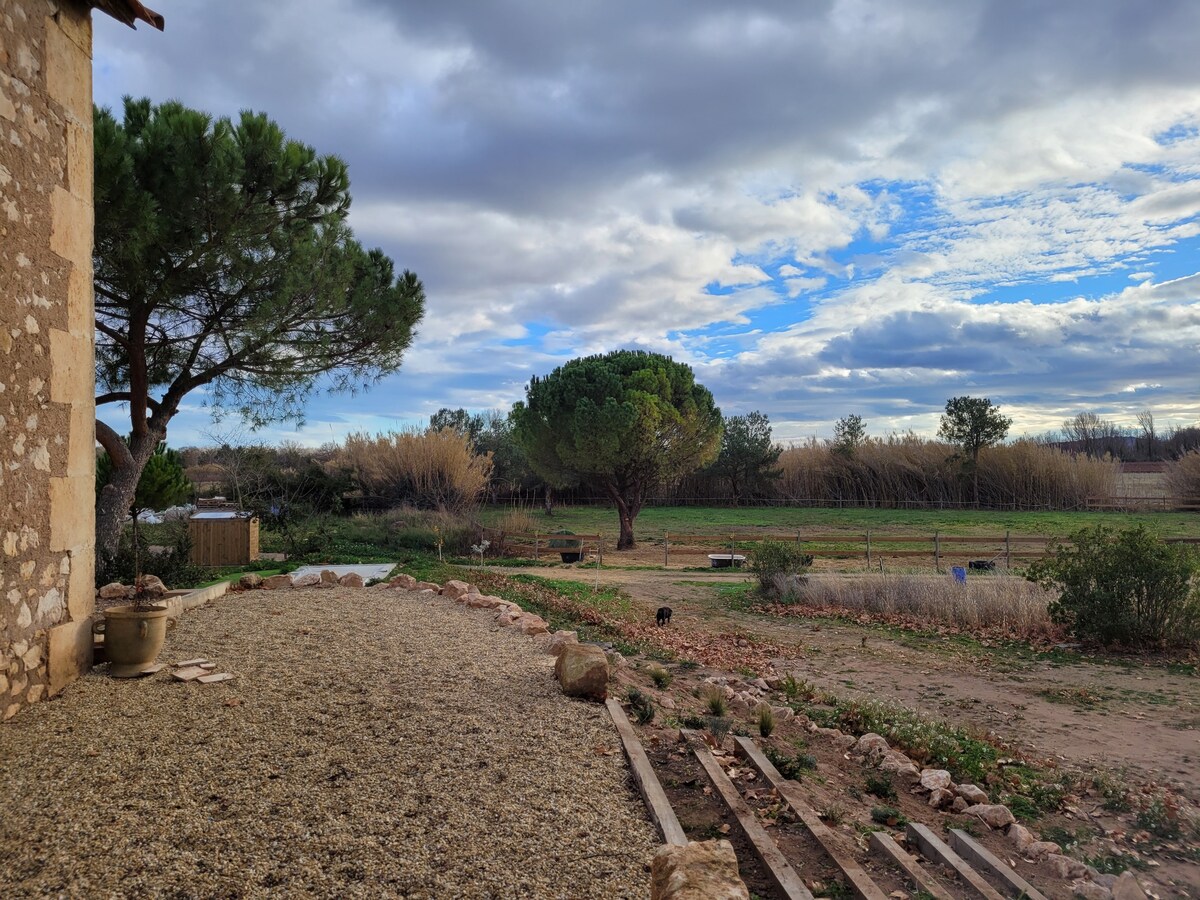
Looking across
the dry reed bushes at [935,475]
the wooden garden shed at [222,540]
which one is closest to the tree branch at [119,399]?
the wooden garden shed at [222,540]

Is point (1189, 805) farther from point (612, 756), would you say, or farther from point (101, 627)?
point (101, 627)

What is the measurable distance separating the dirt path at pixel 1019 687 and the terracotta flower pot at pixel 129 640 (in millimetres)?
6157

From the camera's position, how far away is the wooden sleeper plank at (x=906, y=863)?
3162 mm

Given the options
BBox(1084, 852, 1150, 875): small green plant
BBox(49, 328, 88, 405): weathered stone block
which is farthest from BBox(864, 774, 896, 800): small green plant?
BBox(49, 328, 88, 405): weathered stone block

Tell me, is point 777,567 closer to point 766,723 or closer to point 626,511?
point 766,723

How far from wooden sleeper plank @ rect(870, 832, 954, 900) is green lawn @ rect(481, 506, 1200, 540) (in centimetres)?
2039

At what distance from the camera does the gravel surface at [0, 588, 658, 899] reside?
2.80 meters

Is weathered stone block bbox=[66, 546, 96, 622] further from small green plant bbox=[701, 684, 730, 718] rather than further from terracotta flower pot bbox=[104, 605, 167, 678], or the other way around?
small green plant bbox=[701, 684, 730, 718]

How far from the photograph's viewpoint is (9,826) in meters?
3.04

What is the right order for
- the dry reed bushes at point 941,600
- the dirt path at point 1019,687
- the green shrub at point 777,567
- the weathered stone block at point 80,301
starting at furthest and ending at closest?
the green shrub at point 777,567, the dry reed bushes at point 941,600, the dirt path at point 1019,687, the weathered stone block at point 80,301

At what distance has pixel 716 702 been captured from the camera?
5.66 m

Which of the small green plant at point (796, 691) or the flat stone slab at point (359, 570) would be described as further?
the flat stone slab at point (359, 570)

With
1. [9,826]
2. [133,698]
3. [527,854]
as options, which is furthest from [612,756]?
[133,698]

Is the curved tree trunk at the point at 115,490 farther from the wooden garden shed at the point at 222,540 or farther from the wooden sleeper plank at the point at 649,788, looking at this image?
the wooden sleeper plank at the point at 649,788
